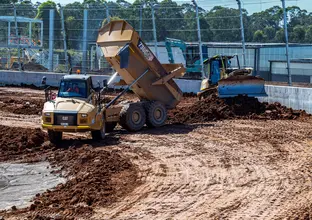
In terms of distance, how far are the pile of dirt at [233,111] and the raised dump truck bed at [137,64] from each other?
4.04 ft

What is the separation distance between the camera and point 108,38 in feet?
53.4

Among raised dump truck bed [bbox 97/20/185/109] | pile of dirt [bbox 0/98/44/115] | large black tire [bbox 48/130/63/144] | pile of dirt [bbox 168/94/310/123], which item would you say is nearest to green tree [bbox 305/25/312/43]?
pile of dirt [bbox 168/94/310/123]

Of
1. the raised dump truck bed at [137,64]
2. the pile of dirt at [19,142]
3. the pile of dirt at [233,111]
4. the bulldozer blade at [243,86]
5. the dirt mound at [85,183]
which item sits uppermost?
the raised dump truck bed at [137,64]

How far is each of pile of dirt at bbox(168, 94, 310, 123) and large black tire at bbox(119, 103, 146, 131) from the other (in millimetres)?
1984

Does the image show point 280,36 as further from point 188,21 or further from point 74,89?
point 74,89

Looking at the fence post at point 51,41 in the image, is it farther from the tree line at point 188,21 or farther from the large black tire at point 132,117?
the large black tire at point 132,117

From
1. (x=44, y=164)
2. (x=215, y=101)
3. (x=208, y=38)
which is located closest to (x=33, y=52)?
(x=208, y=38)

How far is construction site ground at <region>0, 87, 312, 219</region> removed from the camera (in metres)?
8.55

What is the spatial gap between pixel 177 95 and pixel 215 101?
1903 mm

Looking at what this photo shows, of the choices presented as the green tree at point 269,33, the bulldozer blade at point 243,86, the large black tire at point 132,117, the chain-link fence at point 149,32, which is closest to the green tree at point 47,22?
the chain-link fence at point 149,32

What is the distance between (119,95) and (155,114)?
48.8 inches

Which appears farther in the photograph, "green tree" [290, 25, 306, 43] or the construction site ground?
"green tree" [290, 25, 306, 43]

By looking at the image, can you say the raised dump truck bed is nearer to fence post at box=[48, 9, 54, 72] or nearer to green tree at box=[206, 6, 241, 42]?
green tree at box=[206, 6, 241, 42]

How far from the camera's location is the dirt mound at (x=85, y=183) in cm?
873
